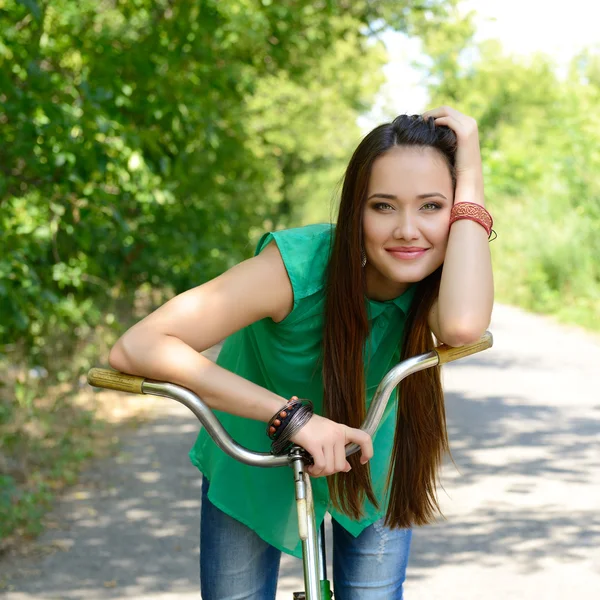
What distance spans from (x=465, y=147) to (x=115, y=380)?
94 cm

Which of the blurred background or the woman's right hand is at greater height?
the blurred background

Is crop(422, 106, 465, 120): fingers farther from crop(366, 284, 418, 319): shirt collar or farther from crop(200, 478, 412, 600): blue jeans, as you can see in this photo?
crop(200, 478, 412, 600): blue jeans

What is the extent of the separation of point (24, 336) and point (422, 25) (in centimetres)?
831

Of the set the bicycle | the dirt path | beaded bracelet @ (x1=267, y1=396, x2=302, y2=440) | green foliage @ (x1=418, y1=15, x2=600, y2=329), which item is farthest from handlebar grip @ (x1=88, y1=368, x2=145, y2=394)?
green foliage @ (x1=418, y1=15, x2=600, y2=329)

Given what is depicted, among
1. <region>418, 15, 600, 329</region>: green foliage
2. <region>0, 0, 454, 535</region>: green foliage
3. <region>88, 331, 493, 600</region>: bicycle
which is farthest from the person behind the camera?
<region>418, 15, 600, 329</region>: green foliage

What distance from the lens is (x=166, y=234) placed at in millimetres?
9164

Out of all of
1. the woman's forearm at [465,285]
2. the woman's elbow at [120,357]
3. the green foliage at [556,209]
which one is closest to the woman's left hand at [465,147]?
the woman's forearm at [465,285]

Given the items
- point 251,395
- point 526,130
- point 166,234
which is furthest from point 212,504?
point 526,130

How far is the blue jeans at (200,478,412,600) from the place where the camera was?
253 cm

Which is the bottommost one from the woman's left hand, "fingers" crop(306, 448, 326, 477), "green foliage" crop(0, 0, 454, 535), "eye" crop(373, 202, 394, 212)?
"fingers" crop(306, 448, 326, 477)

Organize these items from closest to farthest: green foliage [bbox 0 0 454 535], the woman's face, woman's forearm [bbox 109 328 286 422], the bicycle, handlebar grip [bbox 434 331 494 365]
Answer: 1. the bicycle
2. woman's forearm [bbox 109 328 286 422]
3. handlebar grip [bbox 434 331 494 365]
4. the woman's face
5. green foliage [bbox 0 0 454 535]

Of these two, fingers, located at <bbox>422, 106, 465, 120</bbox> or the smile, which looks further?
fingers, located at <bbox>422, 106, 465, 120</bbox>

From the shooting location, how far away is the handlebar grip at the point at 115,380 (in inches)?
76.8

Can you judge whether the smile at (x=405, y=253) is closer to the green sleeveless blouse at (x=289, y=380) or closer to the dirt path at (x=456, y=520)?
the green sleeveless blouse at (x=289, y=380)
